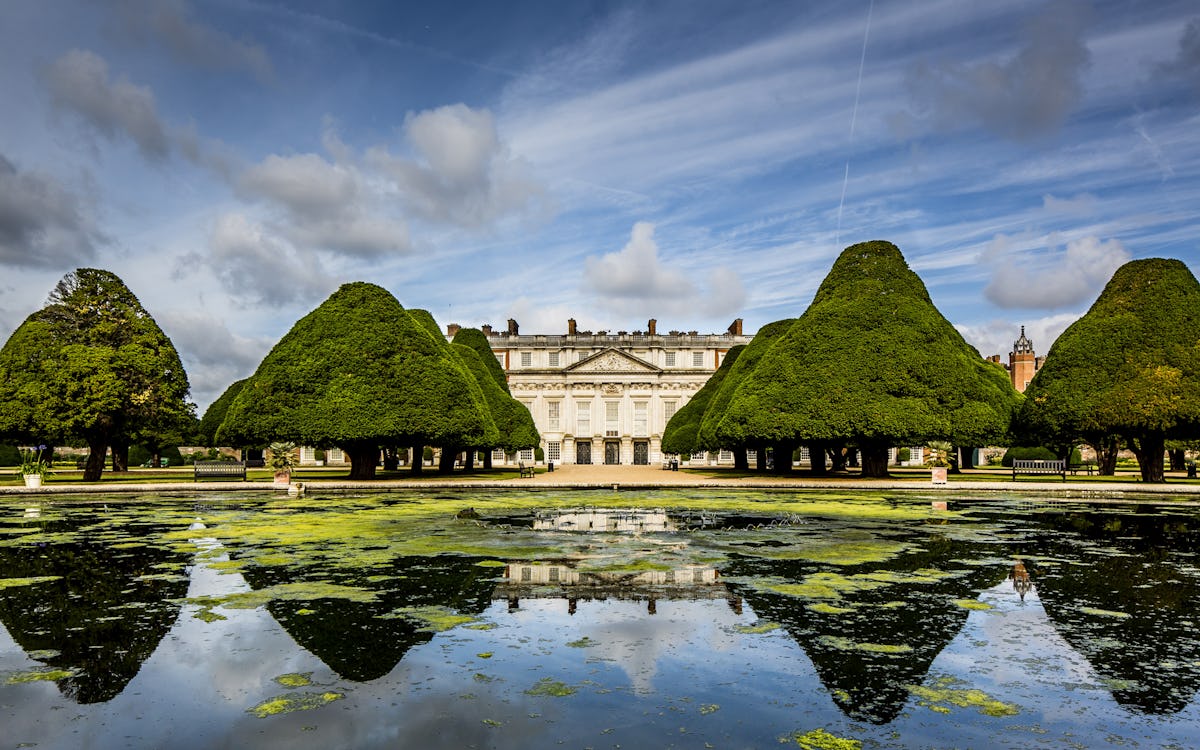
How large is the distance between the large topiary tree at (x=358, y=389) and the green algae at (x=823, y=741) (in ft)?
93.1

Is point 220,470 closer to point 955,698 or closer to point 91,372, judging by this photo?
point 91,372

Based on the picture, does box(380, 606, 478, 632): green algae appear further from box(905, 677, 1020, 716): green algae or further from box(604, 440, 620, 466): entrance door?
box(604, 440, 620, 466): entrance door

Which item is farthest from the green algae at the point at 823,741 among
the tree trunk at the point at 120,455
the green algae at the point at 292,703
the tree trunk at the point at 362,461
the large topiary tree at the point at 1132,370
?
the tree trunk at the point at 120,455

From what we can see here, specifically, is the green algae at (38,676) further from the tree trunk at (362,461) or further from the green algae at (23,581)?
the tree trunk at (362,461)

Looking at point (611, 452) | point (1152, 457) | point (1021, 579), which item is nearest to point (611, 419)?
point (611, 452)

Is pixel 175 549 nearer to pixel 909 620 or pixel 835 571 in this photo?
pixel 835 571

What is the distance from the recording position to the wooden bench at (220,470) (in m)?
33.3

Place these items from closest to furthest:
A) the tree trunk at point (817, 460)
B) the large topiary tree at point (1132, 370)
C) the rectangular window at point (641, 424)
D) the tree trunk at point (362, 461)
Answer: the large topiary tree at point (1132, 370), the tree trunk at point (362, 461), the tree trunk at point (817, 460), the rectangular window at point (641, 424)

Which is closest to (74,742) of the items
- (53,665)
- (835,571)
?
(53,665)

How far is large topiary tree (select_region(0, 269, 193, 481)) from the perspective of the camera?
32.8 m

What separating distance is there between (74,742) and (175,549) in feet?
29.7

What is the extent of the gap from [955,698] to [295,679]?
16.3 ft

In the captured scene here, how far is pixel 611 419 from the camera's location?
8862 cm

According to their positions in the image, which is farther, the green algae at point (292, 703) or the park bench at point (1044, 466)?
the park bench at point (1044, 466)
